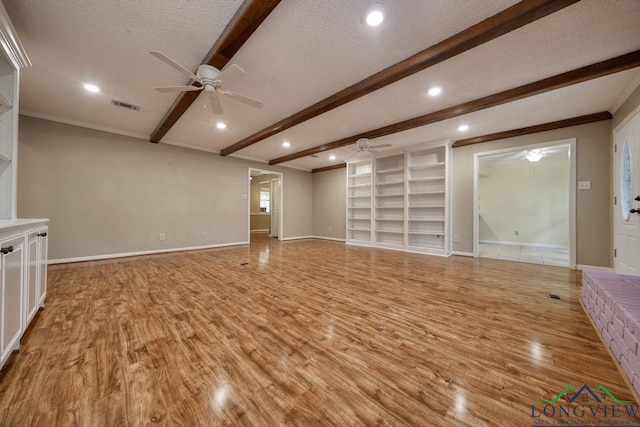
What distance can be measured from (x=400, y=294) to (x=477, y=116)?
10.5 feet

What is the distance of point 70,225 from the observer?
3990mm

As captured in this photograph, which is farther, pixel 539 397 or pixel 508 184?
pixel 508 184

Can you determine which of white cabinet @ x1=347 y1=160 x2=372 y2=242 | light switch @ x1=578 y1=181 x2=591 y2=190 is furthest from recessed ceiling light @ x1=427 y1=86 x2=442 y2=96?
white cabinet @ x1=347 y1=160 x2=372 y2=242

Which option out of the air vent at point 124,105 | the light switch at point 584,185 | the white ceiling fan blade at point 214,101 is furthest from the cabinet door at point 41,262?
the light switch at point 584,185

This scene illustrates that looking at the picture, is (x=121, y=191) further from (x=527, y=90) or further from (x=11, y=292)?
(x=527, y=90)

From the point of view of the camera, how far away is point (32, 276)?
5.91ft

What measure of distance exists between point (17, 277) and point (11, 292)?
138 mm

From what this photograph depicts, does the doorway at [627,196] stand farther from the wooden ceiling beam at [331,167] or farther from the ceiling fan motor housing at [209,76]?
the wooden ceiling beam at [331,167]

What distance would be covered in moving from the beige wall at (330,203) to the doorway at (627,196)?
17.6 feet

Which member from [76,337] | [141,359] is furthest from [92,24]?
[141,359]

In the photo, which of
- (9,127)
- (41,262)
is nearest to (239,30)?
(9,127)

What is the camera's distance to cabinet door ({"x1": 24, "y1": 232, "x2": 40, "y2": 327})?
1672 millimetres

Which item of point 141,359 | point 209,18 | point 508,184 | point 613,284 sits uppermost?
point 209,18

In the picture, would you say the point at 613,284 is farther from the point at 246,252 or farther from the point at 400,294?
the point at 246,252
